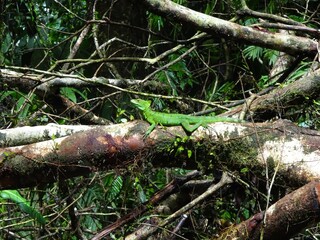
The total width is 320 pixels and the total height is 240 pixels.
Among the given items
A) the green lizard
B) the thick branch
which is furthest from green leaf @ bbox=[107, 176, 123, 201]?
the thick branch

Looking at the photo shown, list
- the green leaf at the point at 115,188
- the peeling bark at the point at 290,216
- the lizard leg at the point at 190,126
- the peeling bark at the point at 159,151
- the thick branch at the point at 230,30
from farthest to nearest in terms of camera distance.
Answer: the green leaf at the point at 115,188
the thick branch at the point at 230,30
the lizard leg at the point at 190,126
the peeling bark at the point at 159,151
the peeling bark at the point at 290,216

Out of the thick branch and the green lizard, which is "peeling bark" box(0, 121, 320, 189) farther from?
the thick branch

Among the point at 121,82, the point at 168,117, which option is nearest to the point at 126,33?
the point at 121,82

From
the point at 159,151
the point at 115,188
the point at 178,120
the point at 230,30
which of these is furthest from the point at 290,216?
the point at 115,188

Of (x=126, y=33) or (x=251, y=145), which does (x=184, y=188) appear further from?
(x=126, y=33)

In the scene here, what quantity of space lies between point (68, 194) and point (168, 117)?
85 cm

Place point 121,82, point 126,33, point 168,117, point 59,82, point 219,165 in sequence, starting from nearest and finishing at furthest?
point 219,165 → point 168,117 → point 59,82 → point 121,82 → point 126,33

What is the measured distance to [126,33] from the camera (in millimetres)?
6254

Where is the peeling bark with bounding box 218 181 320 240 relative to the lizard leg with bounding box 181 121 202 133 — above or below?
below

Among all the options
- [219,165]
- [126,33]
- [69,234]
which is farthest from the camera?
[126,33]

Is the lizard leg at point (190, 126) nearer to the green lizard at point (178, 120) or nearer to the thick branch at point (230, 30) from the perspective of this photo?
the green lizard at point (178, 120)

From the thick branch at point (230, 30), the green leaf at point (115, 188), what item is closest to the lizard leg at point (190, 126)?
the thick branch at point (230, 30)

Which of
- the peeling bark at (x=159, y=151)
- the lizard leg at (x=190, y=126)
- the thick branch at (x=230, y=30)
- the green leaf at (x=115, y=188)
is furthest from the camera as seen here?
the green leaf at (x=115, y=188)

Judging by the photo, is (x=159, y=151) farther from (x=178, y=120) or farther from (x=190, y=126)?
(x=178, y=120)
